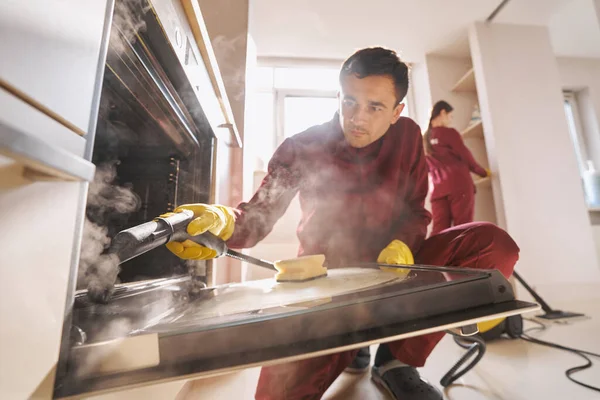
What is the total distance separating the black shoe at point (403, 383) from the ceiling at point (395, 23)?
2.04 m

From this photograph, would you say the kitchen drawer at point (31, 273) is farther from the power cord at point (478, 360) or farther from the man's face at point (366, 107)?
the power cord at point (478, 360)

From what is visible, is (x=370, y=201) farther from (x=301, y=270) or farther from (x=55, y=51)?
(x=55, y=51)

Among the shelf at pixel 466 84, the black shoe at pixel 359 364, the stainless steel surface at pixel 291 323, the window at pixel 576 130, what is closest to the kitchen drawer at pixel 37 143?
the stainless steel surface at pixel 291 323

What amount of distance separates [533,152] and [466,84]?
79 cm

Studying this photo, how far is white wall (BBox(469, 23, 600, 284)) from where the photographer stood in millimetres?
1974

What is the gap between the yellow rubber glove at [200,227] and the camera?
0.58 meters

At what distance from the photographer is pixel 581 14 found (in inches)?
93.5

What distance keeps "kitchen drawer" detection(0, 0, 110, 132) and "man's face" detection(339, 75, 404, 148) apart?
2.26 feet

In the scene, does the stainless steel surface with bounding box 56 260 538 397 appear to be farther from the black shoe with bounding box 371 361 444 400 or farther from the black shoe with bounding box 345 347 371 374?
the black shoe with bounding box 345 347 371 374

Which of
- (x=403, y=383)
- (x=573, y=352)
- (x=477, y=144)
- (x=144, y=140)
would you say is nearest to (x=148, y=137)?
(x=144, y=140)

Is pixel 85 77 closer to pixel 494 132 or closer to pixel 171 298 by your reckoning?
pixel 171 298

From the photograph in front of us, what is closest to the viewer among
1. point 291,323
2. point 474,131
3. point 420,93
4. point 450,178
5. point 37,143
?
point 37,143

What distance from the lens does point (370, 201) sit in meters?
1.01

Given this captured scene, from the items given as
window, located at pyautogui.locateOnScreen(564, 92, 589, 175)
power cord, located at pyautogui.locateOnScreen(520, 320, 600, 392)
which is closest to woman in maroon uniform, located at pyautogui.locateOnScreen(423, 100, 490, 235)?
power cord, located at pyautogui.locateOnScreen(520, 320, 600, 392)
